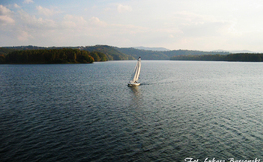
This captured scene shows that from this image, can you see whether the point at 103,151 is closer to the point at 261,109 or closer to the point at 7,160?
the point at 7,160

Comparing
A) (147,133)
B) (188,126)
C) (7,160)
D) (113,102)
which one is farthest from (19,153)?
(113,102)

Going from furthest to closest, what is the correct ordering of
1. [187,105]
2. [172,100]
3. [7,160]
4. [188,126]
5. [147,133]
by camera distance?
1. [172,100]
2. [187,105]
3. [188,126]
4. [147,133]
5. [7,160]

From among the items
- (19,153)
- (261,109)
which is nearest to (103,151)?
(19,153)

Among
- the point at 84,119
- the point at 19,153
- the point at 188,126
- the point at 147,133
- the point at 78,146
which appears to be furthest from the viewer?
the point at 84,119

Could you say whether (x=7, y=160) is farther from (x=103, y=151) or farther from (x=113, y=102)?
(x=113, y=102)

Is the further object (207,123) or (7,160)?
(207,123)

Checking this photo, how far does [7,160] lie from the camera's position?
14.6 meters

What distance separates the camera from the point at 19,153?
51.3 feet

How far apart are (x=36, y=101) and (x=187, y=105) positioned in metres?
25.7

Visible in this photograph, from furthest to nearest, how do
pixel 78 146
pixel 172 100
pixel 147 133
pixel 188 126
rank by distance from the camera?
1. pixel 172 100
2. pixel 188 126
3. pixel 147 133
4. pixel 78 146

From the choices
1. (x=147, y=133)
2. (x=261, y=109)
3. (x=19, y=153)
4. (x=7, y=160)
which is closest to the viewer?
(x=7, y=160)

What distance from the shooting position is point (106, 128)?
70.2 ft

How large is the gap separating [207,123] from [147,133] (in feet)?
26.5

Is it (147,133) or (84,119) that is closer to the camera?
(147,133)
